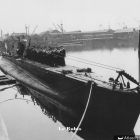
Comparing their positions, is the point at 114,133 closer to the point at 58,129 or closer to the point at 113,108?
the point at 113,108

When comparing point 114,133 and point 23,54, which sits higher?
point 23,54

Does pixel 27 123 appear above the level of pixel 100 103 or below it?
below

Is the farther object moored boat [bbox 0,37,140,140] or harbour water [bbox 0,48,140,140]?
moored boat [bbox 0,37,140,140]

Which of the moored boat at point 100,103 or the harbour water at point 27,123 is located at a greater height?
the moored boat at point 100,103

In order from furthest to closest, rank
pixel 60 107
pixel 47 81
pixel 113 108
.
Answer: pixel 47 81, pixel 60 107, pixel 113 108

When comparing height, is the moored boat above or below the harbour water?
above

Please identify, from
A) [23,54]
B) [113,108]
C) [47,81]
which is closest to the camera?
[113,108]

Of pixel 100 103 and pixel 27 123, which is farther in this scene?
pixel 27 123

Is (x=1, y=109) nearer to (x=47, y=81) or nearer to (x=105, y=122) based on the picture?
(x=47, y=81)

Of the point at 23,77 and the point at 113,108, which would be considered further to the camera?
the point at 23,77

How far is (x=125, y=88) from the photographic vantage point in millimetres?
12352

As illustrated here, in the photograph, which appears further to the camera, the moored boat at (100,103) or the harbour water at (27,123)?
the moored boat at (100,103)

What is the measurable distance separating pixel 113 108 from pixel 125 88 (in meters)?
1.07

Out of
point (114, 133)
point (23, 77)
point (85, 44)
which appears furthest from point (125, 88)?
point (85, 44)
